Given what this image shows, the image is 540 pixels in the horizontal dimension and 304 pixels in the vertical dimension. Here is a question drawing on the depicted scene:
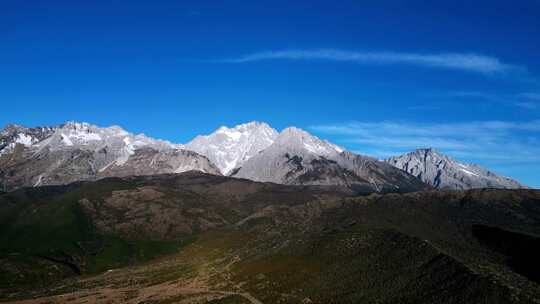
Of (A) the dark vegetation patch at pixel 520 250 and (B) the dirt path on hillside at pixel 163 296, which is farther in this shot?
(B) the dirt path on hillside at pixel 163 296

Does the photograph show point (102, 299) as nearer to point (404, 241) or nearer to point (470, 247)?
point (404, 241)

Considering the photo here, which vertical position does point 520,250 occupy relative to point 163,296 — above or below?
above

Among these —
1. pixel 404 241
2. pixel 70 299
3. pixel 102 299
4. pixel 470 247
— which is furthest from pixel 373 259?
pixel 70 299

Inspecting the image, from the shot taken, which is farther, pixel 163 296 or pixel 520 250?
pixel 163 296

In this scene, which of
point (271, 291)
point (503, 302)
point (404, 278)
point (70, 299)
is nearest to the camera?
point (503, 302)

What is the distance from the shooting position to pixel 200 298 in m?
175

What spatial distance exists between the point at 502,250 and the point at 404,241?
3448 cm

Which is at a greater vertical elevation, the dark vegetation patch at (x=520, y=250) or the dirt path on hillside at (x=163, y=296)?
the dark vegetation patch at (x=520, y=250)

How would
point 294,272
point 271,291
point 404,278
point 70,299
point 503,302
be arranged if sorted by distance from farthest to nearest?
point 70,299, point 294,272, point 271,291, point 404,278, point 503,302

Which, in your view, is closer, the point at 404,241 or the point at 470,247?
the point at 404,241

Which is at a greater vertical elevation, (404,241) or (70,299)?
(404,241)

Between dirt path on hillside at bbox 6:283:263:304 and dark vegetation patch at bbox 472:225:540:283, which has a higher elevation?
dark vegetation patch at bbox 472:225:540:283

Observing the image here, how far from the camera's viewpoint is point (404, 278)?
151 meters

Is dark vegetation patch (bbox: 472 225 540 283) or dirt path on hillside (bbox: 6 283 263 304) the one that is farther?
dirt path on hillside (bbox: 6 283 263 304)
